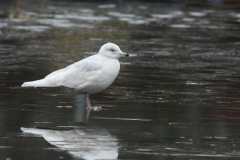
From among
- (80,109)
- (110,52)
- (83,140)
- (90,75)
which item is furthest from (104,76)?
(83,140)

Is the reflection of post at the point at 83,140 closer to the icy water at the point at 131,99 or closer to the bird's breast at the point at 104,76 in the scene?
the icy water at the point at 131,99

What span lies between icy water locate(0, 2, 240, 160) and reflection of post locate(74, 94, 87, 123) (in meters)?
0.02

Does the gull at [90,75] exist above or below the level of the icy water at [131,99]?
above

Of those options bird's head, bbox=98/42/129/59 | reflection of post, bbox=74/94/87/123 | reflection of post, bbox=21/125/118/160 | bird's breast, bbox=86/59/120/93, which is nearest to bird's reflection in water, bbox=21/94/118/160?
reflection of post, bbox=21/125/118/160

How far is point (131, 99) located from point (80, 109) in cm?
115

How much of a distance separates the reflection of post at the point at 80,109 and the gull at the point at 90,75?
0.16m

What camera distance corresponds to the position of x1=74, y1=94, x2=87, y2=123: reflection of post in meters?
8.48

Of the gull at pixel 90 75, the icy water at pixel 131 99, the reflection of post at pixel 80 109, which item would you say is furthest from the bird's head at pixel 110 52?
the reflection of post at pixel 80 109

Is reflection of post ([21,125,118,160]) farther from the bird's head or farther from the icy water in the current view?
the bird's head

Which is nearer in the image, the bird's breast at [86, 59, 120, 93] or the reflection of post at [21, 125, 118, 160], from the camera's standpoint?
the reflection of post at [21, 125, 118, 160]

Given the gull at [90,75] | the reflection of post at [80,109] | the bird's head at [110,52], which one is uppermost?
the bird's head at [110,52]

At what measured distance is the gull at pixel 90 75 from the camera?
9227mm

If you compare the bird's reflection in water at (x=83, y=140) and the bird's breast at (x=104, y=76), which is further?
the bird's breast at (x=104, y=76)

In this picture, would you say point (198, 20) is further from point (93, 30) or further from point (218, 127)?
point (218, 127)
